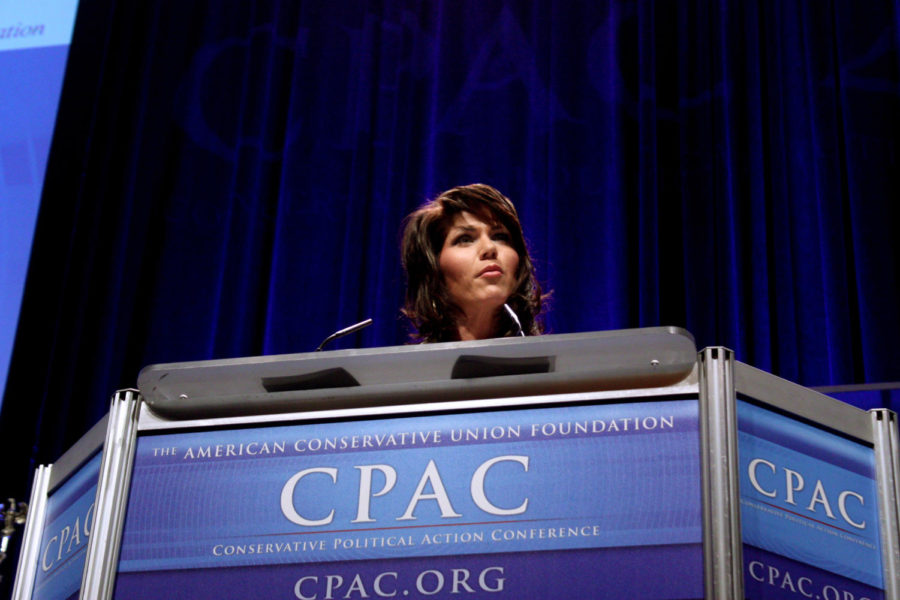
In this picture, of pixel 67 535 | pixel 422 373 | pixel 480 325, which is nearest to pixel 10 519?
pixel 480 325

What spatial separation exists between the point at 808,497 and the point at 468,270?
1260 mm

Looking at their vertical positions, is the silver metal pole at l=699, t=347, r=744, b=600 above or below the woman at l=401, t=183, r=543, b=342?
below

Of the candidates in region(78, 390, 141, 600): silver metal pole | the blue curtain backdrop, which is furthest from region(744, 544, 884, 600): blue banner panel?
the blue curtain backdrop

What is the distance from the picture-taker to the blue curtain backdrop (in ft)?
9.59

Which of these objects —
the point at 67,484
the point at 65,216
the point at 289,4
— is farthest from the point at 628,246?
the point at 67,484

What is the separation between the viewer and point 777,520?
106 centimetres

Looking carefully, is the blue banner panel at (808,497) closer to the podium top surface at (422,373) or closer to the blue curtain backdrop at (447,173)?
the podium top surface at (422,373)

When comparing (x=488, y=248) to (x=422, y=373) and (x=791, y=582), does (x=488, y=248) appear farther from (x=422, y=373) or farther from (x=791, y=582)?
(x=791, y=582)

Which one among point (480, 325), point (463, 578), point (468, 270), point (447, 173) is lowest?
point (463, 578)

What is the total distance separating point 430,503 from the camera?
3.56ft

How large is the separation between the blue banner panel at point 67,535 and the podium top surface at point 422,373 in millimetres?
119

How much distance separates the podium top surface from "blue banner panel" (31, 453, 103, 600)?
119mm

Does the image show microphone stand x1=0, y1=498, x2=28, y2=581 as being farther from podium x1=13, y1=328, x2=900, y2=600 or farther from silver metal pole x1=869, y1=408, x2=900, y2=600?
silver metal pole x1=869, y1=408, x2=900, y2=600

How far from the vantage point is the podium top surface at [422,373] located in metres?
1.08
